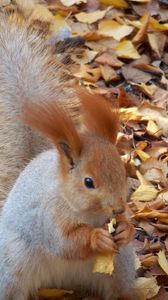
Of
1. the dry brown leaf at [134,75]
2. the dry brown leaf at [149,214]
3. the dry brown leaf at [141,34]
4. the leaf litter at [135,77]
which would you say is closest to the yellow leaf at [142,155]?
the leaf litter at [135,77]

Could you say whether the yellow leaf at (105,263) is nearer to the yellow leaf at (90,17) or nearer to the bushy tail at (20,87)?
the bushy tail at (20,87)

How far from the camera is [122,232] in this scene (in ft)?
6.77

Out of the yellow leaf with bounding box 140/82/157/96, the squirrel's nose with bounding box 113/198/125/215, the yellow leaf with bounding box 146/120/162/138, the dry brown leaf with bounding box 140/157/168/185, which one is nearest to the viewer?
the squirrel's nose with bounding box 113/198/125/215

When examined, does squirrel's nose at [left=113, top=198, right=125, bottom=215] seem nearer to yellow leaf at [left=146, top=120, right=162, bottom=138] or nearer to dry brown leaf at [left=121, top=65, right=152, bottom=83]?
yellow leaf at [left=146, top=120, right=162, bottom=138]

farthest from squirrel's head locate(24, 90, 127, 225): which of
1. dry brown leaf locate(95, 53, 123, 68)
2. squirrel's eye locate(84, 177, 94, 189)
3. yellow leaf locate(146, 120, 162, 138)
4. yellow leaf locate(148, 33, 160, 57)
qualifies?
yellow leaf locate(148, 33, 160, 57)

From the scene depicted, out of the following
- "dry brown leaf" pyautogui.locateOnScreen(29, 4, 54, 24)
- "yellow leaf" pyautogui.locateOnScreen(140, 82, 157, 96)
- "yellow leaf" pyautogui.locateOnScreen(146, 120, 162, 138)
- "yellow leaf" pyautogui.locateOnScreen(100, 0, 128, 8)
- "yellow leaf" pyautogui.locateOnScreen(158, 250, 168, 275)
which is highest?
"dry brown leaf" pyautogui.locateOnScreen(29, 4, 54, 24)

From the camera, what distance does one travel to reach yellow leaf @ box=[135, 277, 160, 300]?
236 centimetres

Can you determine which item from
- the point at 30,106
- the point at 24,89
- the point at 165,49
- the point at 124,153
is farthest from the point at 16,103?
the point at 165,49

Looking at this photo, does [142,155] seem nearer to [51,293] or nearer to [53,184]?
[51,293]

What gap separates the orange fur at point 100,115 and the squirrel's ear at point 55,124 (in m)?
0.05

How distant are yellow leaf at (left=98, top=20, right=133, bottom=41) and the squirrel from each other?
0.90 metres

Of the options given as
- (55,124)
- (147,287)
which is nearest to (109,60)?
(147,287)

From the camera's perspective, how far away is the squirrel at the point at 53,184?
1935mm

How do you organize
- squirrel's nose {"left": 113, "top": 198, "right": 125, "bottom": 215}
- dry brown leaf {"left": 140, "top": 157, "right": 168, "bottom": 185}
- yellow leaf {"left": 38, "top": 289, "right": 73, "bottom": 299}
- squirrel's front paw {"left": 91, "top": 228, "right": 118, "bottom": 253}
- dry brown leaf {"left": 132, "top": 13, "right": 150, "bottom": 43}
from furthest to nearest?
dry brown leaf {"left": 132, "top": 13, "right": 150, "bottom": 43} < dry brown leaf {"left": 140, "top": 157, "right": 168, "bottom": 185} < yellow leaf {"left": 38, "top": 289, "right": 73, "bottom": 299} < squirrel's front paw {"left": 91, "top": 228, "right": 118, "bottom": 253} < squirrel's nose {"left": 113, "top": 198, "right": 125, "bottom": 215}
